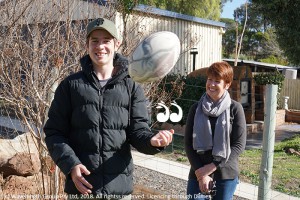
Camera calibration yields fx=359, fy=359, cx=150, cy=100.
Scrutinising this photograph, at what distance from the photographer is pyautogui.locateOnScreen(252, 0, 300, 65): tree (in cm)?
1053

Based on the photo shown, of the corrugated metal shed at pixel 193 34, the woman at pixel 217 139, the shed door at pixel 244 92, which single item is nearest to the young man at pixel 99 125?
the woman at pixel 217 139

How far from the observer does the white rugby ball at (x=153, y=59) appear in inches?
108

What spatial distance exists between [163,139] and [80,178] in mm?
518

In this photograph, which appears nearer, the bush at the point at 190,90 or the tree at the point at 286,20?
the bush at the point at 190,90

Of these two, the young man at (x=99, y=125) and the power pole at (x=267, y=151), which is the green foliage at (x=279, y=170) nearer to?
the power pole at (x=267, y=151)

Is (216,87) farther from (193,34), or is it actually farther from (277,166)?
(193,34)

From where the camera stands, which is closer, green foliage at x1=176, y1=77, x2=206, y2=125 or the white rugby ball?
the white rugby ball

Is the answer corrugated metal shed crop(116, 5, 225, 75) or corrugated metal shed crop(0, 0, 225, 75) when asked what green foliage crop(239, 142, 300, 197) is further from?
corrugated metal shed crop(116, 5, 225, 75)

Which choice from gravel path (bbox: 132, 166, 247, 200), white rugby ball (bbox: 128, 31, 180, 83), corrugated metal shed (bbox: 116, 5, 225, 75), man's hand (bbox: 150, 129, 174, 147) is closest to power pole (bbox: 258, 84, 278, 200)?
white rugby ball (bbox: 128, 31, 180, 83)

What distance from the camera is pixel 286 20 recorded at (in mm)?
10797

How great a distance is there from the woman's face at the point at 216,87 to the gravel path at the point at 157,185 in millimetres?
2369

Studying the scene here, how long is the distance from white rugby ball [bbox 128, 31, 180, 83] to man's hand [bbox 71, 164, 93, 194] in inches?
34.8

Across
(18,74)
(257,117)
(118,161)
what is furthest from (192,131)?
(257,117)

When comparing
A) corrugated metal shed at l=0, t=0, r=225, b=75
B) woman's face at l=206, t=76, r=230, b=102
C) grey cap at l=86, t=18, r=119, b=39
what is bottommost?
woman's face at l=206, t=76, r=230, b=102
